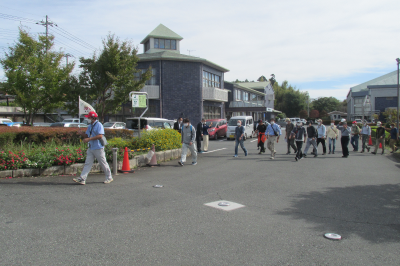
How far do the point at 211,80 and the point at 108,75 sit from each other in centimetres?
1554

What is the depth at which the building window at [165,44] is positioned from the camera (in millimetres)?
33562

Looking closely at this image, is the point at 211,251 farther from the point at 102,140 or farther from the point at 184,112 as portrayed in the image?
the point at 184,112

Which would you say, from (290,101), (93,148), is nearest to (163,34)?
(93,148)

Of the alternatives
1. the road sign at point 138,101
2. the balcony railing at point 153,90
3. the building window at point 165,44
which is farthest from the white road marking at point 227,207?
the building window at point 165,44

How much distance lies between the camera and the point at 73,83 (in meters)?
21.2

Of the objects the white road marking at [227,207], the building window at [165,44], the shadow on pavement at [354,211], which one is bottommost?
the shadow on pavement at [354,211]

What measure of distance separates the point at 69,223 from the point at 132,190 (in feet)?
7.93

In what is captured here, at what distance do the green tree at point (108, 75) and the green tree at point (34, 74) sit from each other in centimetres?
131

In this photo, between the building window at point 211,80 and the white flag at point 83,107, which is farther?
the building window at point 211,80

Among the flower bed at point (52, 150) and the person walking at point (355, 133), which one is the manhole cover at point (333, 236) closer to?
the flower bed at point (52, 150)

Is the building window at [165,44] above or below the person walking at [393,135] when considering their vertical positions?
above

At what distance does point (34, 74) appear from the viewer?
19547mm

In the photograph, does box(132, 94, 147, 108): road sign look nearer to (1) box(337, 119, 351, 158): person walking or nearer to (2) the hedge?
(2) the hedge

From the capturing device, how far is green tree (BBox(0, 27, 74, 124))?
19.4m
